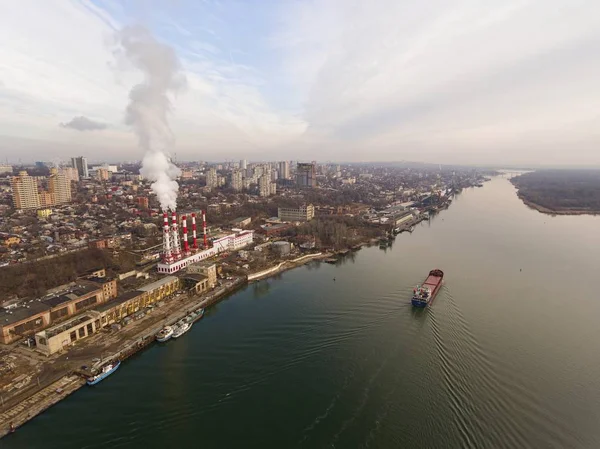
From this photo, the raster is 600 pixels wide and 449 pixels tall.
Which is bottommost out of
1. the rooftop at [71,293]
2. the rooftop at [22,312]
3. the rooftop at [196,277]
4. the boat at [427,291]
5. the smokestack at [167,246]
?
the boat at [427,291]

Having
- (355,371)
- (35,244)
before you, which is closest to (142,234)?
(35,244)

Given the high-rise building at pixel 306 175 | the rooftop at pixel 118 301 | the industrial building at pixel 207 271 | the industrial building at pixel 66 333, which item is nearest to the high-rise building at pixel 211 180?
the high-rise building at pixel 306 175

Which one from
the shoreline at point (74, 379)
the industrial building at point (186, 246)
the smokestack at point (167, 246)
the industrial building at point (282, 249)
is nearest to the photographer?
the shoreline at point (74, 379)

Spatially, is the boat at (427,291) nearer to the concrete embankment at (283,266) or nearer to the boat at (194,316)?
the concrete embankment at (283,266)

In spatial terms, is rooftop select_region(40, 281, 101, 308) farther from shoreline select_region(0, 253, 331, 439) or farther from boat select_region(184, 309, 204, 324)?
boat select_region(184, 309, 204, 324)

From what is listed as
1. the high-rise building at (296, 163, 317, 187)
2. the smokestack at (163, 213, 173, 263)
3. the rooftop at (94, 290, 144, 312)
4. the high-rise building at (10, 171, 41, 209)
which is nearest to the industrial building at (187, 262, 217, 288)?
the smokestack at (163, 213, 173, 263)

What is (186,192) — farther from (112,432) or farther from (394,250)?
(112,432)
